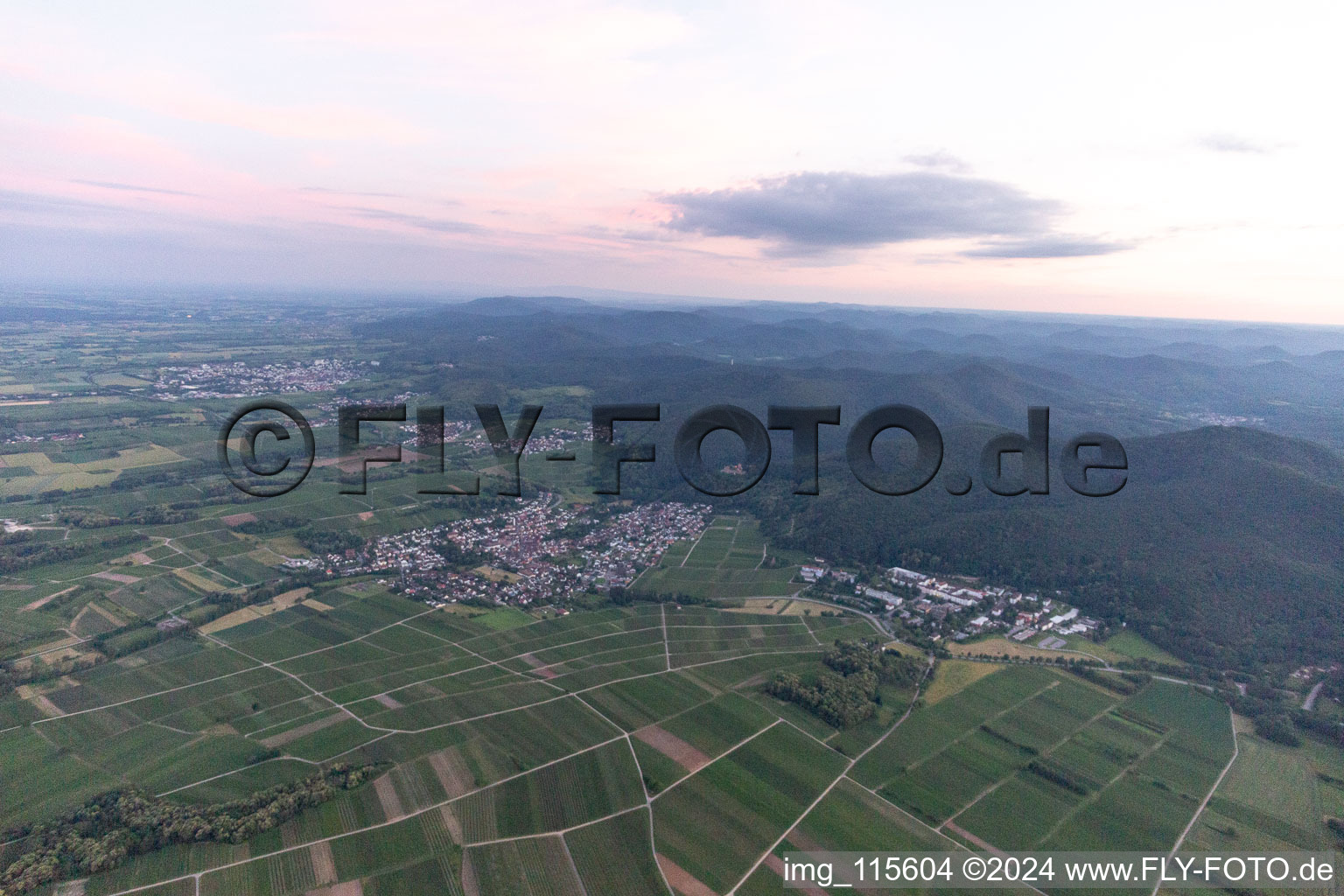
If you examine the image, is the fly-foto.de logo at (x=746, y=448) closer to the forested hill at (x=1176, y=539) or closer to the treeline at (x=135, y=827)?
the forested hill at (x=1176, y=539)

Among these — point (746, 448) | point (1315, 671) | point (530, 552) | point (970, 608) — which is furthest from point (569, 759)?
point (1315, 671)

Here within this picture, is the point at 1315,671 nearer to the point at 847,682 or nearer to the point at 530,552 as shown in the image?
the point at 847,682

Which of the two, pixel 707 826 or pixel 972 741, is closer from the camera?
pixel 707 826

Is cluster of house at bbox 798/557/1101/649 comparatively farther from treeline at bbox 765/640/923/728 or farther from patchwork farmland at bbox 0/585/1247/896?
treeline at bbox 765/640/923/728

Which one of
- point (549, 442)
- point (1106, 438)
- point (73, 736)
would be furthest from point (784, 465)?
point (73, 736)

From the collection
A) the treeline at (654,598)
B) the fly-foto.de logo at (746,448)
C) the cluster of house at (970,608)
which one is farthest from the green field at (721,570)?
the fly-foto.de logo at (746,448)

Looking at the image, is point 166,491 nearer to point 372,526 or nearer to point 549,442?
point 372,526

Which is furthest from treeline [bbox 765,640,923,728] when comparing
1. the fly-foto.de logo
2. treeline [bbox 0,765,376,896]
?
treeline [bbox 0,765,376,896]
